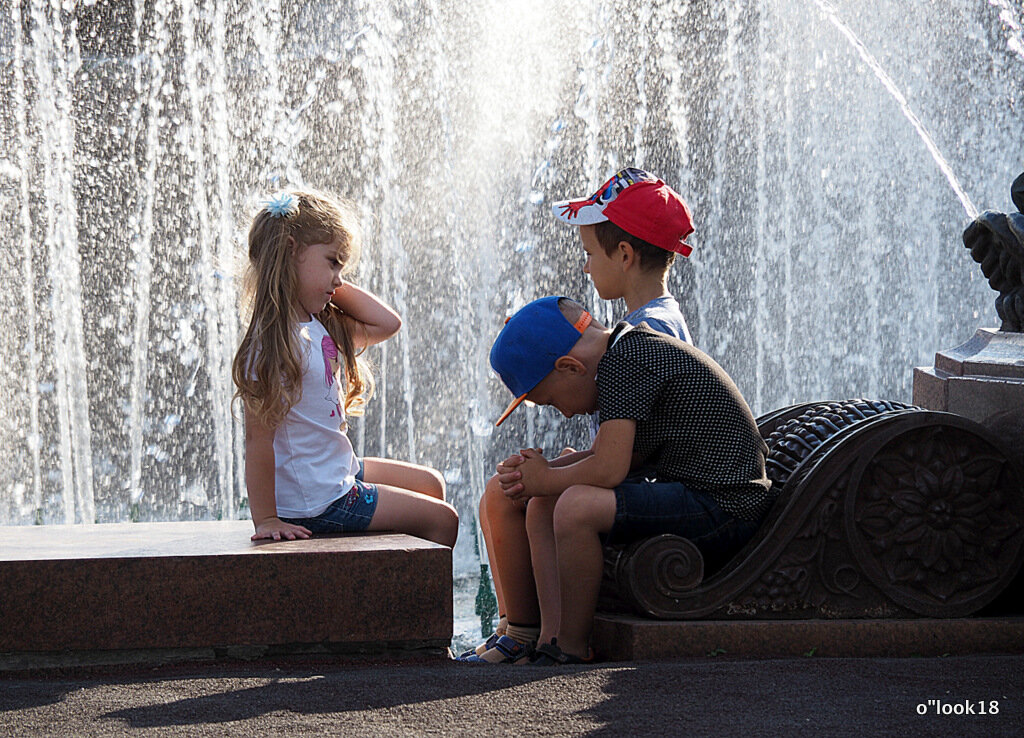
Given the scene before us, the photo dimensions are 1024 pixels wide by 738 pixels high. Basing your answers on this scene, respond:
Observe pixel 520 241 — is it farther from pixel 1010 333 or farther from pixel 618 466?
pixel 618 466

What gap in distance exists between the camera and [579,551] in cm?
282

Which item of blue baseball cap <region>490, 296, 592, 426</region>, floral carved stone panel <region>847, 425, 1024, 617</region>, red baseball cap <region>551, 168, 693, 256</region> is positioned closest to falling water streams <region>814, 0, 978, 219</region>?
red baseball cap <region>551, 168, 693, 256</region>

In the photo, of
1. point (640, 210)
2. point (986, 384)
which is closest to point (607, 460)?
point (640, 210)

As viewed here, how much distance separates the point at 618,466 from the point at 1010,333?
1.50 metres

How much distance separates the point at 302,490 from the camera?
10.2 ft

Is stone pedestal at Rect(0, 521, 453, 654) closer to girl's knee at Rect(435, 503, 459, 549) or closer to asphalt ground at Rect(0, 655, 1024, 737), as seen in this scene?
asphalt ground at Rect(0, 655, 1024, 737)

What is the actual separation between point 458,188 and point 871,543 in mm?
7117

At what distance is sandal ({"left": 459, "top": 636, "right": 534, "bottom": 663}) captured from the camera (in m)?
2.94

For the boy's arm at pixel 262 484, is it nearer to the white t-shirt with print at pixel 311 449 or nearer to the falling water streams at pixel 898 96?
the white t-shirt with print at pixel 311 449

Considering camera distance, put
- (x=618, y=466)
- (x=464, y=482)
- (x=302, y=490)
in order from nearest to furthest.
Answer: (x=618, y=466), (x=302, y=490), (x=464, y=482)

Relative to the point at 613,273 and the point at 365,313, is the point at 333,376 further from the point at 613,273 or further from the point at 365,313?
the point at 613,273

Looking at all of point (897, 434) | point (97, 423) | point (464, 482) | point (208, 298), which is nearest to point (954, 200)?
point (464, 482)

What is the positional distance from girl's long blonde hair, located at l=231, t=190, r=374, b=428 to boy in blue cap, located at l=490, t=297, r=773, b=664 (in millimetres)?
545

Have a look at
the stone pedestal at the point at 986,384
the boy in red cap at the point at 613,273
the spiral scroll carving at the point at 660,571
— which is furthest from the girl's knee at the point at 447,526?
the stone pedestal at the point at 986,384
